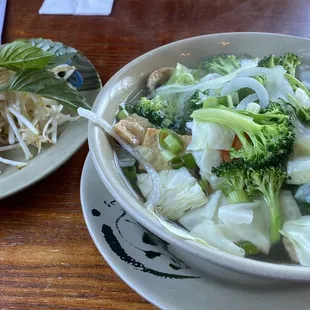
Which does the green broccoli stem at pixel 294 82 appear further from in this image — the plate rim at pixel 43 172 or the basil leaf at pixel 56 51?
the basil leaf at pixel 56 51

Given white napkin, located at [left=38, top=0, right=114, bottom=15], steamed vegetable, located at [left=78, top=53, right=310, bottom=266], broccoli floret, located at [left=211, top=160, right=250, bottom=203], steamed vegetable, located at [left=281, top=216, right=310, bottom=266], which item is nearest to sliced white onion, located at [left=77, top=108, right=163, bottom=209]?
steamed vegetable, located at [left=78, top=53, right=310, bottom=266]

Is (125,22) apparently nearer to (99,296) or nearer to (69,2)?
(69,2)

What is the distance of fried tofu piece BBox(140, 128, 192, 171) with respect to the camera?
96 centimetres

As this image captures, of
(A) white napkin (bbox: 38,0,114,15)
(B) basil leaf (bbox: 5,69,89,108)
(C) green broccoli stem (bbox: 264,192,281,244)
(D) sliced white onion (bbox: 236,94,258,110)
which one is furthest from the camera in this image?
(A) white napkin (bbox: 38,0,114,15)

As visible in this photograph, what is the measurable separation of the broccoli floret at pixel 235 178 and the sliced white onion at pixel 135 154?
13cm

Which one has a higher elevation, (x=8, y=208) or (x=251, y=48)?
(x=251, y=48)

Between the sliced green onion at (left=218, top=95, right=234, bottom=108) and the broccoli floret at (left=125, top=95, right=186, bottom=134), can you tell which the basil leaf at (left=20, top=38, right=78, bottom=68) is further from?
the sliced green onion at (left=218, top=95, right=234, bottom=108)

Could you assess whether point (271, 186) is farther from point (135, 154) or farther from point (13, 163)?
point (13, 163)

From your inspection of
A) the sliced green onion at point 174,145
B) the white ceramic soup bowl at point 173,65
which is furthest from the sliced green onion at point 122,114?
the sliced green onion at point 174,145

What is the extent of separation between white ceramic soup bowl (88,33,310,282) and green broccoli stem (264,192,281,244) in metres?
0.10

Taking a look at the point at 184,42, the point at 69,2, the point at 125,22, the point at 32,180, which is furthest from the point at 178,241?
the point at 69,2

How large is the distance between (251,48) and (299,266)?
699 mm

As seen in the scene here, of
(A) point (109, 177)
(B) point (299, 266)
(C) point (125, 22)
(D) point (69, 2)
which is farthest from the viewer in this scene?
(D) point (69, 2)

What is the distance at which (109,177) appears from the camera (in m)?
0.85
